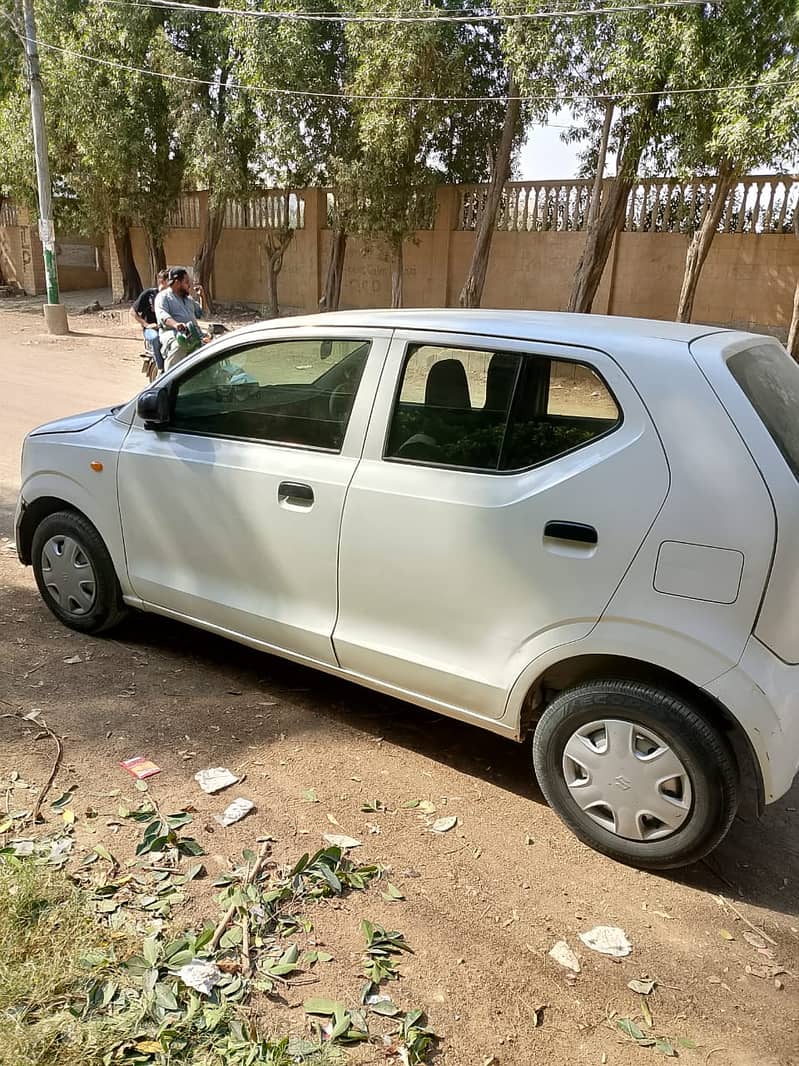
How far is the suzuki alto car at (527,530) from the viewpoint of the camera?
2660mm

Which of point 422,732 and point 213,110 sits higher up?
point 213,110

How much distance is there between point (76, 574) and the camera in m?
4.52

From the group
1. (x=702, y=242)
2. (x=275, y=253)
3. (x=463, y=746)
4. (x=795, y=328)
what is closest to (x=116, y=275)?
(x=275, y=253)

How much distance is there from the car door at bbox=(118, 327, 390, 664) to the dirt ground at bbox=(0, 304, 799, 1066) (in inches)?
17.8

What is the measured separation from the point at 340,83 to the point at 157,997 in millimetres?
18924

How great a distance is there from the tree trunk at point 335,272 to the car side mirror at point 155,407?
1711cm

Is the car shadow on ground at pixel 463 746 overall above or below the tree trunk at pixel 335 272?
below

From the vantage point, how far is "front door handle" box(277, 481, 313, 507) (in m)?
3.49

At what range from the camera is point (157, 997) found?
2.37 meters

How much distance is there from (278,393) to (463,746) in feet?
5.78

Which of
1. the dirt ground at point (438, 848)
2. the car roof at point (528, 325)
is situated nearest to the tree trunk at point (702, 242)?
the car roof at point (528, 325)

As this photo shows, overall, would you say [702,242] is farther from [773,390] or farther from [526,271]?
[773,390]

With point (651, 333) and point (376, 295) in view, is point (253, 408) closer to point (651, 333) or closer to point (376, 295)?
point (651, 333)

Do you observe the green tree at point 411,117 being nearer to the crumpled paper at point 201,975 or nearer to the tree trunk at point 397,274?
the tree trunk at point 397,274
